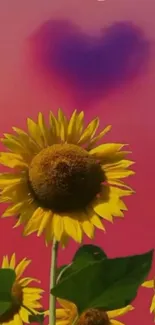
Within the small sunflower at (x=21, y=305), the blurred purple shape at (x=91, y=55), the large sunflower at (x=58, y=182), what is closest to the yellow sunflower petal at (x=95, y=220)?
the large sunflower at (x=58, y=182)

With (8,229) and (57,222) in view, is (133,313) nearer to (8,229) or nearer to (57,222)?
(8,229)

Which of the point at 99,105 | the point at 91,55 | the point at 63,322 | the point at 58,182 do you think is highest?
the point at 91,55

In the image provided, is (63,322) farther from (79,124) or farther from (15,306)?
(79,124)

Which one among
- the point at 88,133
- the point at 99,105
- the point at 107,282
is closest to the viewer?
the point at 107,282

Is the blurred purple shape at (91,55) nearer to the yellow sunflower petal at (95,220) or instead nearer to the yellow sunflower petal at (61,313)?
the yellow sunflower petal at (61,313)

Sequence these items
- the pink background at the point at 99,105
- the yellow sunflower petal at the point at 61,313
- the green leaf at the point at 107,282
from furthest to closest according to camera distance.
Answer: the pink background at the point at 99,105 < the yellow sunflower petal at the point at 61,313 < the green leaf at the point at 107,282

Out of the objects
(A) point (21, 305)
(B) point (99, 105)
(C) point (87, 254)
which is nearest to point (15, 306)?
(A) point (21, 305)

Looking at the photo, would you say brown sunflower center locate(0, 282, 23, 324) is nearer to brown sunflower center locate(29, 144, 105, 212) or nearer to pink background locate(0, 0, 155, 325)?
brown sunflower center locate(29, 144, 105, 212)
